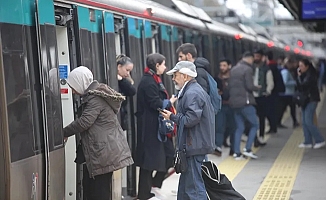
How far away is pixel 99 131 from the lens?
8305 mm

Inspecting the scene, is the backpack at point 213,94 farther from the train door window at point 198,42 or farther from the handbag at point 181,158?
the train door window at point 198,42

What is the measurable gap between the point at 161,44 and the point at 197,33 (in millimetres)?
5023

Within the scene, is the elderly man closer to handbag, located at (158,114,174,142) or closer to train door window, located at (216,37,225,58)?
handbag, located at (158,114,174,142)

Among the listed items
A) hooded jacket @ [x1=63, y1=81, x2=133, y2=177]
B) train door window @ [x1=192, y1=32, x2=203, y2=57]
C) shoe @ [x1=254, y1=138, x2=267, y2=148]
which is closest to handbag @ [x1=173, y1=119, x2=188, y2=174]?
hooded jacket @ [x1=63, y1=81, x2=133, y2=177]

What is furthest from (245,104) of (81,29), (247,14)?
(247,14)

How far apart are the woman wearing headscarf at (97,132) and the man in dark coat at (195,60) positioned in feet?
8.16

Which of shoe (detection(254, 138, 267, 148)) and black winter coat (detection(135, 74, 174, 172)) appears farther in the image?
shoe (detection(254, 138, 267, 148))

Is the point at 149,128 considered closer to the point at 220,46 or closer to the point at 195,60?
the point at 195,60

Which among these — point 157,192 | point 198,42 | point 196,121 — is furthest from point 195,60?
point 198,42

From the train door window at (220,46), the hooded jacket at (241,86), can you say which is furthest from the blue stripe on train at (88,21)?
the train door window at (220,46)

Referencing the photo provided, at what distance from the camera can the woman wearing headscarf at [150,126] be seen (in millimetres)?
10773

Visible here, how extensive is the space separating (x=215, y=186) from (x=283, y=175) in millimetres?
4492

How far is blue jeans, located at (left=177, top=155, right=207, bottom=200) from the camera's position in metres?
9.00

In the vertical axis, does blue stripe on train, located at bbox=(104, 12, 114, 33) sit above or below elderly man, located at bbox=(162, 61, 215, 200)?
above
